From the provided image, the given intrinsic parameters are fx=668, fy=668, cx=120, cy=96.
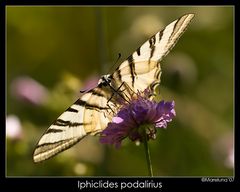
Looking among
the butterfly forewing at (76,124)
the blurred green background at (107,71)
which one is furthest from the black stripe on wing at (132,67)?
the blurred green background at (107,71)

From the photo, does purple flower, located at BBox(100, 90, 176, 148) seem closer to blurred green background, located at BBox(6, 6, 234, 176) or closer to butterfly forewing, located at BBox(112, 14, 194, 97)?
butterfly forewing, located at BBox(112, 14, 194, 97)

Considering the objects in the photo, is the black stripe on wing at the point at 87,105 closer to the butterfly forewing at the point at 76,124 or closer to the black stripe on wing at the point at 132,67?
the butterfly forewing at the point at 76,124

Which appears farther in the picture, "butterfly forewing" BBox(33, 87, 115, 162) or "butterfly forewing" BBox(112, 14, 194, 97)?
"butterfly forewing" BBox(112, 14, 194, 97)

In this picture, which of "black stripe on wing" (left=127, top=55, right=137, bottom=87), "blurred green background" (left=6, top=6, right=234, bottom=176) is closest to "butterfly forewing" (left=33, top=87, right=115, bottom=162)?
"black stripe on wing" (left=127, top=55, right=137, bottom=87)

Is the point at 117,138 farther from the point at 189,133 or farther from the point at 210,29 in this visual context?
the point at 210,29

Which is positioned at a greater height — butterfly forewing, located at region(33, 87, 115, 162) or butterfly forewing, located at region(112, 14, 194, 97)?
butterfly forewing, located at region(112, 14, 194, 97)
